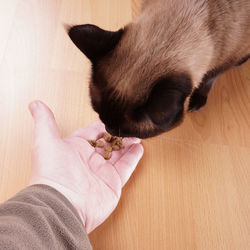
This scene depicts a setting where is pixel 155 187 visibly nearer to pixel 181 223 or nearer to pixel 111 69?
pixel 181 223

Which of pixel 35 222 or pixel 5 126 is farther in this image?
pixel 5 126

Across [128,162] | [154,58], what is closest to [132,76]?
[154,58]

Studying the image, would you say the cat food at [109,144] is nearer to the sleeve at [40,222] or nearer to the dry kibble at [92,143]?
the dry kibble at [92,143]

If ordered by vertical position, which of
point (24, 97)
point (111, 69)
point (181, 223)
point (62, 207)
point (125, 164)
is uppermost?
point (111, 69)

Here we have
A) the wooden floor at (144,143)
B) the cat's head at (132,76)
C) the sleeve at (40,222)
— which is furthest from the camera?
the wooden floor at (144,143)

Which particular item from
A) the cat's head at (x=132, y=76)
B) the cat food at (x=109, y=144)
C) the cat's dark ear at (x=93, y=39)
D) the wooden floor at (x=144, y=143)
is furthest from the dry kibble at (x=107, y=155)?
the cat's dark ear at (x=93, y=39)

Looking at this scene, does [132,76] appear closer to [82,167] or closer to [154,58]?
[154,58]

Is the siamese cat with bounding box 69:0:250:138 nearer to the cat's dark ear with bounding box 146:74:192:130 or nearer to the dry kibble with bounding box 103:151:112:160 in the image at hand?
the cat's dark ear with bounding box 146:74:192:130

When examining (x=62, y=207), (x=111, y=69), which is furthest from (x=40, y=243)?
(x=111, y=69)
